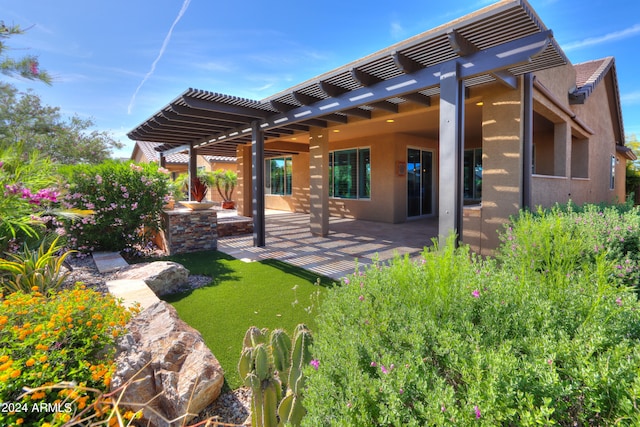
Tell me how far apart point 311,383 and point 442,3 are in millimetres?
8254

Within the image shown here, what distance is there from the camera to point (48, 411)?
1.58 meters

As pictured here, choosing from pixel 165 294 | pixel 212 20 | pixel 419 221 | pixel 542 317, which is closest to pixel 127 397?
pixel 542 317

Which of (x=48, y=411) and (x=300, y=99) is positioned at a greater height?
(x=300, y=99)

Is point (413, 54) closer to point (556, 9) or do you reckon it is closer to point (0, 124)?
point (556, 9)

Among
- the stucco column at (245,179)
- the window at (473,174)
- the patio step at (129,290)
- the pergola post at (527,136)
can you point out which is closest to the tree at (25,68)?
the patio step at (129,290)

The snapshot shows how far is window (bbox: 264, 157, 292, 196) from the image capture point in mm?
16078

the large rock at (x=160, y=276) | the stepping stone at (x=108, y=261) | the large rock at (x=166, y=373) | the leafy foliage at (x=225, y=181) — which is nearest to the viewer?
the large rock at (x=166, y=373)

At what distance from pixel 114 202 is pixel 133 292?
364 cm

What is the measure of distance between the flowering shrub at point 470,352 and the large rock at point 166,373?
3.65ft

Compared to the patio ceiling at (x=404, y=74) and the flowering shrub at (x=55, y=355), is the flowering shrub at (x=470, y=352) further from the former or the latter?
the patio ceiling at (x=404, y=74)

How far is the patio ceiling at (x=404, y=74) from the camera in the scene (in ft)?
12.0

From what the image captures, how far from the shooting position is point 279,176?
16641 millimetres

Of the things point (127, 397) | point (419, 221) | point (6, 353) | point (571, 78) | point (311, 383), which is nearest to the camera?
point (311, 383)

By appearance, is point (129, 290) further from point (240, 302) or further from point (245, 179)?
point (245, 179)
